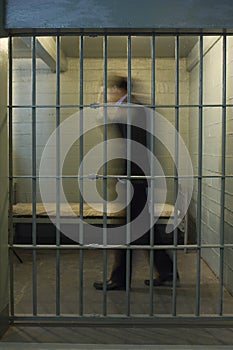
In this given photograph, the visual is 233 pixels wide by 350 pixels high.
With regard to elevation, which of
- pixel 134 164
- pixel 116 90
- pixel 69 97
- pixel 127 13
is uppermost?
pixel 69 97

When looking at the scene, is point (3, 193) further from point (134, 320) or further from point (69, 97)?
point (69, 97)

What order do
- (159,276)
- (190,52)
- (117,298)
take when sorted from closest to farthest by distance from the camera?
1. (117,298)
2. (159,276)
3. (190,52)

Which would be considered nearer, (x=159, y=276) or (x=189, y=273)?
(x=159, y=276)

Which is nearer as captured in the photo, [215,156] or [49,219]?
[215,156]

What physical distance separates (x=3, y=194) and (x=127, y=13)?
1.37 m

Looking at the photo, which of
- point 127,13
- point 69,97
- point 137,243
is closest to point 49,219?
point 69,97

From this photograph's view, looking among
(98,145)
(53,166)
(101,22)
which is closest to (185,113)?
(98,145)

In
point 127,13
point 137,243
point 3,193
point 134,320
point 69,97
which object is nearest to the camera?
point 127,13

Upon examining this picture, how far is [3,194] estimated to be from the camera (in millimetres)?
3309

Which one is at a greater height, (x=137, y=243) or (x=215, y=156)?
(x=215, y=156)

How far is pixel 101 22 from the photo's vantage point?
318 centimetres

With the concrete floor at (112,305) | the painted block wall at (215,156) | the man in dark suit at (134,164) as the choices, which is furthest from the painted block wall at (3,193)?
the painted block wall at (215,156)

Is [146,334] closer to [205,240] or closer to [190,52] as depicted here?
[205,240]

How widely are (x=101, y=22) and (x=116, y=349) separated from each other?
1973 mm
